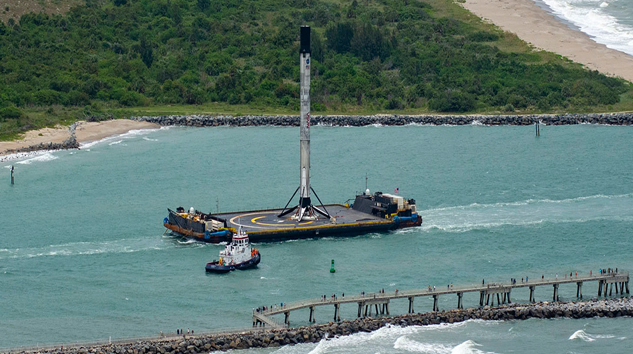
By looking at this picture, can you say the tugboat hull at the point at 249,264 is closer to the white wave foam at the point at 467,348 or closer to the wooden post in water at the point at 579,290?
the white wave foam at the point at 467,348

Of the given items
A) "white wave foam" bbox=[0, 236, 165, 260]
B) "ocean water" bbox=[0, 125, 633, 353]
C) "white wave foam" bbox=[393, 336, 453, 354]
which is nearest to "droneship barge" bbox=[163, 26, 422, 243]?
"ocean water" bbox=[0, 125, 633, 353]

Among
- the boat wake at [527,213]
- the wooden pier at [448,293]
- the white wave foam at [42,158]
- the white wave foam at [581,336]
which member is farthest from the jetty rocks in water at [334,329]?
the white wave foam at [42,158]

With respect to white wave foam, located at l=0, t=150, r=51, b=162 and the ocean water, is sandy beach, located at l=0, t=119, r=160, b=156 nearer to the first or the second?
white wave foam, located at l=0, t=150, r=51, b=162

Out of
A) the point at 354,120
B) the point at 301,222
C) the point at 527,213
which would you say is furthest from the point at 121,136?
the point at 527,213

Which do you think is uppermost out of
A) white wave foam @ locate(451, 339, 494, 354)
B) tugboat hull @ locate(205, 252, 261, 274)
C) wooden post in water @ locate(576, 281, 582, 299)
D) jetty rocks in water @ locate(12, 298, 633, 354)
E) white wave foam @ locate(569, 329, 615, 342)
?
tugboat hull @ locate(205, 252, 261, 274)

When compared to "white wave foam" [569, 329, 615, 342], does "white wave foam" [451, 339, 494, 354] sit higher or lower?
lower

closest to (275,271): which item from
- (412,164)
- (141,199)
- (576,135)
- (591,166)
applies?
(141,199)

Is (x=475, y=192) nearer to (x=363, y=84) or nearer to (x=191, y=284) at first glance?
(x=191, y=284)

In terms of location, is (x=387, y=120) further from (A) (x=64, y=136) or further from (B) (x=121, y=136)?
(A) (x=64, y=136)
